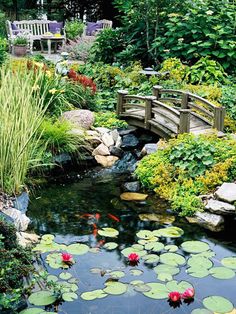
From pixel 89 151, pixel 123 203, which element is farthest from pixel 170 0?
pixel 123 203

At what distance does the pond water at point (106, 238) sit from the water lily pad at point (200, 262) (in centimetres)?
9

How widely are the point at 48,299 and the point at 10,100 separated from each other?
2689 mm

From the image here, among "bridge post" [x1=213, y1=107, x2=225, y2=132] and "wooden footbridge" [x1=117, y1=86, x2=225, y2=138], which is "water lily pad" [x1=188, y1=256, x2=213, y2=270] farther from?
"bridge post" [x1=213, y1=107, x2=225, y2=132]

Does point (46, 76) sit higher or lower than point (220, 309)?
A: higher

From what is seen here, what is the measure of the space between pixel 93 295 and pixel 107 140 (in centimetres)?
441

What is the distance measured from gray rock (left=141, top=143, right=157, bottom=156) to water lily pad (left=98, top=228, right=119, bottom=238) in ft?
7.69

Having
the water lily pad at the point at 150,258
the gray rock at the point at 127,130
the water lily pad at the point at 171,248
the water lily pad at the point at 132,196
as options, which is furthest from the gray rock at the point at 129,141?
the water lily pad at the point at 150,258

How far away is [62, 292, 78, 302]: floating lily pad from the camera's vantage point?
4.41m

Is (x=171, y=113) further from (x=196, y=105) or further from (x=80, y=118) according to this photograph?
(x=80, y=118)

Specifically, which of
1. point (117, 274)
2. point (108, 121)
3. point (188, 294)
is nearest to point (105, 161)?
point (108, 121)

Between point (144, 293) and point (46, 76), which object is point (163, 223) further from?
point (46, 76)

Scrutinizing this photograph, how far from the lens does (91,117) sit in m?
8.85

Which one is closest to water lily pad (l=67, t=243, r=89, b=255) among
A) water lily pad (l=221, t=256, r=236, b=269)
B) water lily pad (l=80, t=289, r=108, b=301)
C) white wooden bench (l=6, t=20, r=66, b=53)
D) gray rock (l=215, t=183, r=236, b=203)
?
water lily pad (l=80, t=289, r=108, b=301)

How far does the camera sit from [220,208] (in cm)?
621
